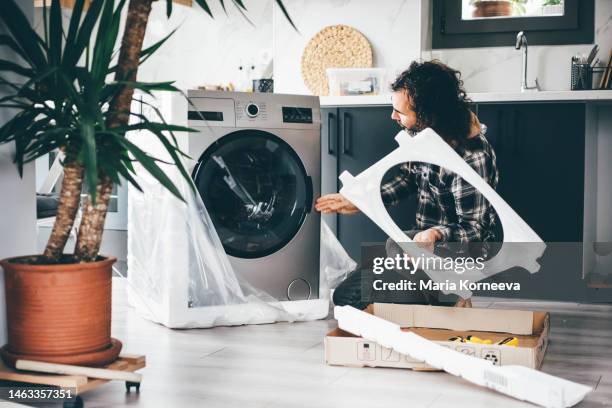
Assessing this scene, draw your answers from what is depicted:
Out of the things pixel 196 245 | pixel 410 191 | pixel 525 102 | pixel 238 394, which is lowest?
pixel 238 394

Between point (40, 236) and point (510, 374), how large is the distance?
10.1ft

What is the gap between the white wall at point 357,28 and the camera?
396 centimetres

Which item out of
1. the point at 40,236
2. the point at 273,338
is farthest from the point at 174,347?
the point at 40,236

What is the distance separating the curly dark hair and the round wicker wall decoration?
1.45 metres

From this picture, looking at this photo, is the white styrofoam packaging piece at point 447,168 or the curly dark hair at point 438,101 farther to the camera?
the curly dark hair at point 438,101

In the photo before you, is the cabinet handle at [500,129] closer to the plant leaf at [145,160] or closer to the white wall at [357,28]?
the white wall at [357,28]

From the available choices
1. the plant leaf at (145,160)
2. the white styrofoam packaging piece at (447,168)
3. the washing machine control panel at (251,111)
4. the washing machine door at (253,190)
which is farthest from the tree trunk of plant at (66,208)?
the washing machine control panel at (251,111)

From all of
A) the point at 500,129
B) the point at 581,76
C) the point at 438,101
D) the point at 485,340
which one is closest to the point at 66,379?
the point at 485,340

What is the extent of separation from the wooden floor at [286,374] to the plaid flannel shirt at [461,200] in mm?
439

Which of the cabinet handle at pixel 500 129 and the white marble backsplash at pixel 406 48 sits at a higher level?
the white marble backsplash at pixel 406 48

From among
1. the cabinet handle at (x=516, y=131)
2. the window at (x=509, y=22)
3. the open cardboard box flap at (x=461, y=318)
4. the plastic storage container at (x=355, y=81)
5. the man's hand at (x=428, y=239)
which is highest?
the window at (x=509, y=22)

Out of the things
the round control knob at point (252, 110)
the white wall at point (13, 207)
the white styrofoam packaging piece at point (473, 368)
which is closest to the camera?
the white styrofoam packaging piece at point (473, 368)

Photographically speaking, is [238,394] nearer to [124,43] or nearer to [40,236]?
[124,43]

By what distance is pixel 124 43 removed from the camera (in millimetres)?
2002
